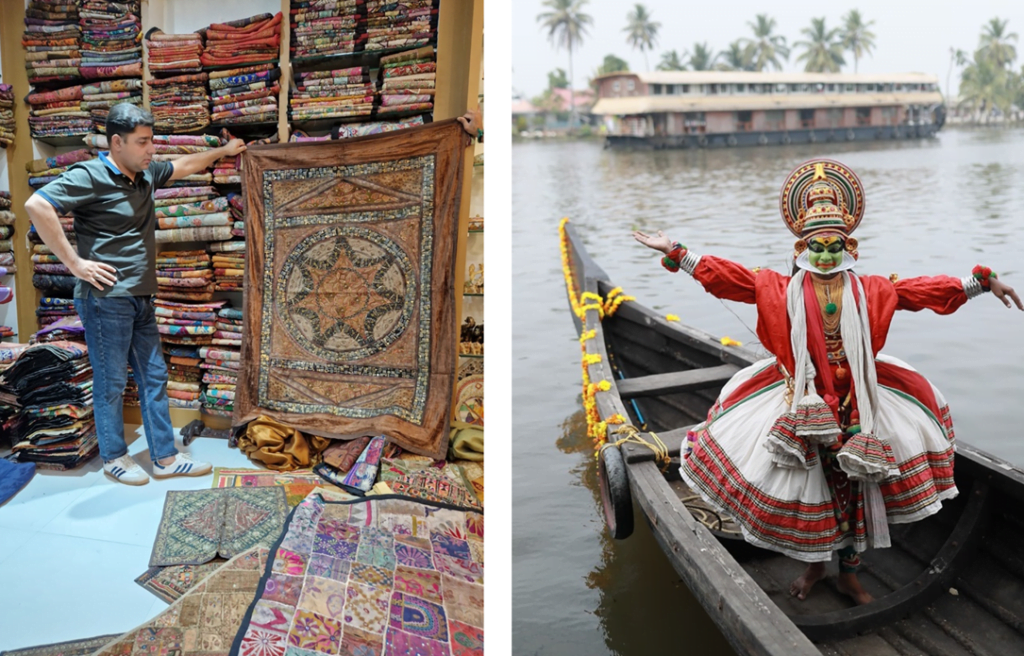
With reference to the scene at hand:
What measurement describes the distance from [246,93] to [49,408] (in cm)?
144

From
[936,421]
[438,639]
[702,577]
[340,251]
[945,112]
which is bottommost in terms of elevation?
[438,639]

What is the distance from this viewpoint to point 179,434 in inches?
119

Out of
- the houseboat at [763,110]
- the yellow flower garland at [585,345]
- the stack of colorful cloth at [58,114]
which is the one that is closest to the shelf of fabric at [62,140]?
the stack of colorful cloth at [58,114]

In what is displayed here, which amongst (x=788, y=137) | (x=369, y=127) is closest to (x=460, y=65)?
(x=369, y=127)

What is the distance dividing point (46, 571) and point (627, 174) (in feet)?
46.8

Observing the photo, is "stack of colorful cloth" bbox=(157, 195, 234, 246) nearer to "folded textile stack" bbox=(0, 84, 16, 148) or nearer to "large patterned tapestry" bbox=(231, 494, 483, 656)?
"folded textile stack" bbox=(0, 84, 16, 148)

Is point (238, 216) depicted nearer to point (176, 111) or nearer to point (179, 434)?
point (176, 111)

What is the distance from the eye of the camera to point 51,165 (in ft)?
9.52

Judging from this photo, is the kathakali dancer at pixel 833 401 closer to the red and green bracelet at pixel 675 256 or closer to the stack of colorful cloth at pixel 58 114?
the red and green bracelet at pixel 675 256

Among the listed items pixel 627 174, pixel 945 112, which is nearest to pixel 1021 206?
pixel 627 174

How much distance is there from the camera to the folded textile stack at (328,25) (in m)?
A: 2.80

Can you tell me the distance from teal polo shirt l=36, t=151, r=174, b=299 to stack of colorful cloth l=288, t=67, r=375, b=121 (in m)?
0.60

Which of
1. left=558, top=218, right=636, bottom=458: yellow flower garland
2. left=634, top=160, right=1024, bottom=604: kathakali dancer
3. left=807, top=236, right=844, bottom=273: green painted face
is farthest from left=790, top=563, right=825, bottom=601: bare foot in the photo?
left=807, top=236, right=844, bottom=273: green painted face

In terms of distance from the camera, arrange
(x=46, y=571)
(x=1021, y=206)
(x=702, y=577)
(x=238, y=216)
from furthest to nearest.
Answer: (x=1021, y=206) < (x=238, y=216) < (x=46, y=571) < (x=702, y=577)
